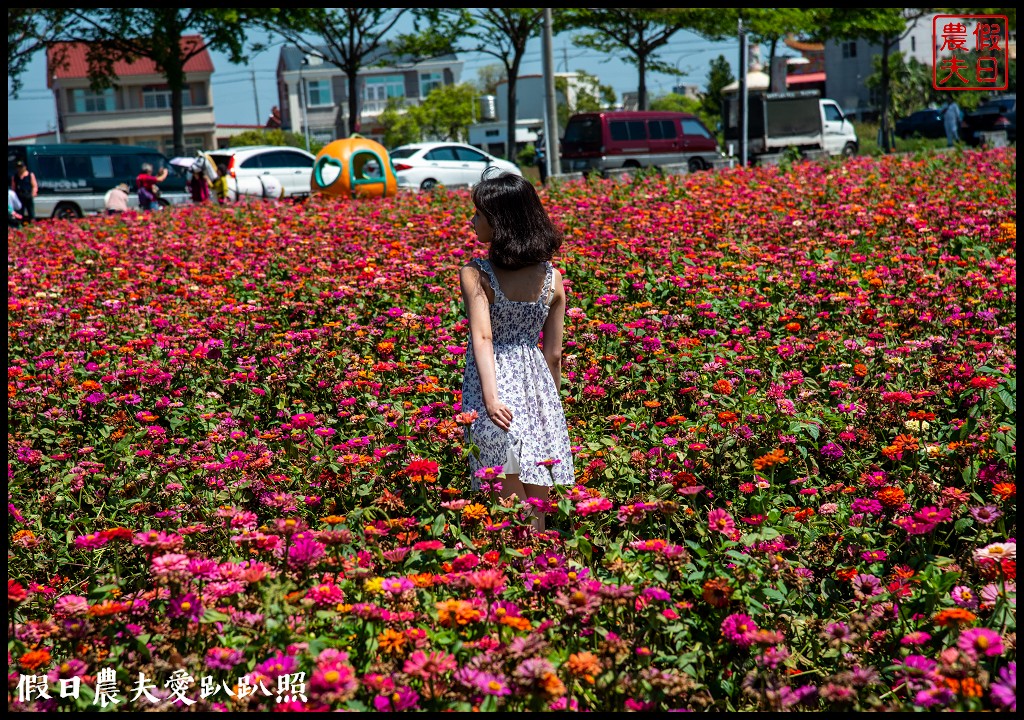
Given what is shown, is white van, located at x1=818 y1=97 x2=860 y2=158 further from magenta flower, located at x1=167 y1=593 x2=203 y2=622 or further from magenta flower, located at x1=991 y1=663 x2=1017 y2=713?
magenta flower, located at x1=167 y1=593 x2=203 y2=622

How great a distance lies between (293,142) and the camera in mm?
65625

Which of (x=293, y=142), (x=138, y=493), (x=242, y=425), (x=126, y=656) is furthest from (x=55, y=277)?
(x=293, y=142)

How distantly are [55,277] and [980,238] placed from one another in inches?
294

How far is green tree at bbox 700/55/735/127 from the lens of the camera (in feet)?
164

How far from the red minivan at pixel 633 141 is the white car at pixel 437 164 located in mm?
3187

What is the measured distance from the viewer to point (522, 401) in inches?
136

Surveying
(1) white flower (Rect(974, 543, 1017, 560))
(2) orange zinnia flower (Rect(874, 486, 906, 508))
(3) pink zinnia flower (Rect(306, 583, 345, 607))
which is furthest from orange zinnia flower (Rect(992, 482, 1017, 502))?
(3) pink zinnia flower (Rect(306, 583, 345, 607))

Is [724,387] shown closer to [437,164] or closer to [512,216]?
[512,216]

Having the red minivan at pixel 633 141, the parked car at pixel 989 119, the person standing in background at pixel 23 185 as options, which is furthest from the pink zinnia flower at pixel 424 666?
the parked car at pixel 989 119

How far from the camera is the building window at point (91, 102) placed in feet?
205

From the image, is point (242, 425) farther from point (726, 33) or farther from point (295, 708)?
point (726, 33)

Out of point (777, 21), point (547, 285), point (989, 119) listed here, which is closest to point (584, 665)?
point (547, 285)

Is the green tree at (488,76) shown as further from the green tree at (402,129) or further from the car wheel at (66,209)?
the car wheel at (66,209)

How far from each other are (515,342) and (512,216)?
0.46m
